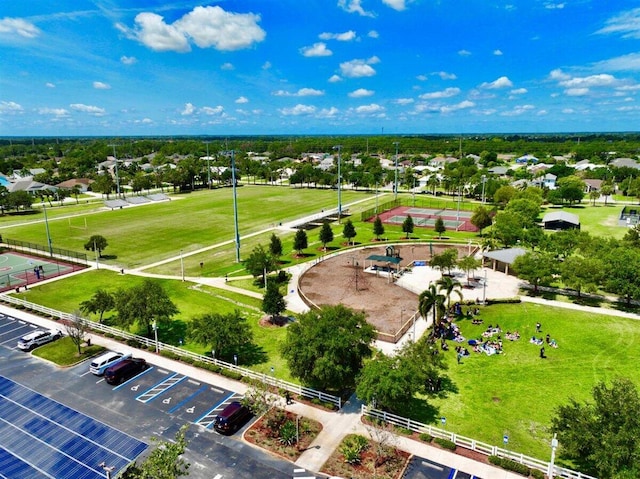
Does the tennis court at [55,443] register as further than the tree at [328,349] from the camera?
No

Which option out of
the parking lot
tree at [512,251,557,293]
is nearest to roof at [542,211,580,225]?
tree at [512,251,557,293]

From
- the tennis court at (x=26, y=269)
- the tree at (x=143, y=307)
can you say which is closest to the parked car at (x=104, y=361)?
the tree at (x=143, y=307)

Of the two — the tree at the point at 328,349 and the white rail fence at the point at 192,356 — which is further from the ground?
the tree at the point at 328,349

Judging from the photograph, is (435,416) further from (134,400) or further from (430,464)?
(134,400)

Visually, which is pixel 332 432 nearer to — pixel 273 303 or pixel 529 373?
pixel 273 303

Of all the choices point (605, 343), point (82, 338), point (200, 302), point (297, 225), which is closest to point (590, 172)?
point (297, 225)

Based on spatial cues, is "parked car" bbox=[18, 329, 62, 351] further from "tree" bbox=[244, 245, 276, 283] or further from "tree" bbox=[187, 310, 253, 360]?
"tree" bbox=[244, 245, 276, 283]

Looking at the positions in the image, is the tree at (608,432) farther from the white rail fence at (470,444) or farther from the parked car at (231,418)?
the parked car at (231,418)
